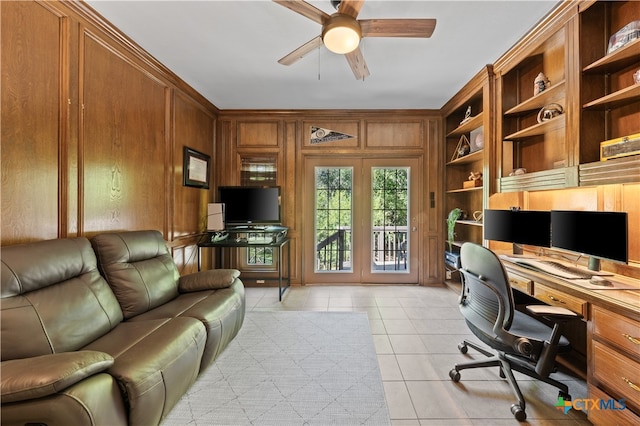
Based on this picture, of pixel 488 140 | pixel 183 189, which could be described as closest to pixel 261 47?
pixel 183 189

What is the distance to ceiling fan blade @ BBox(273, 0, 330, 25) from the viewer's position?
163 centimetres

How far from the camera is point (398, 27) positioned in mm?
1834

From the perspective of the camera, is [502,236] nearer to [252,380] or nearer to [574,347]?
[574,347]

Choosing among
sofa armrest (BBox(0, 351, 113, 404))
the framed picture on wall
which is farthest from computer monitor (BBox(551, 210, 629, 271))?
the framed picture on wall

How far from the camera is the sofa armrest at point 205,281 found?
2531 millimetres

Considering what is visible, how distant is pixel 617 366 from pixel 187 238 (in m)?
4.03

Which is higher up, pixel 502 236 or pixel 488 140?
pixel 488 140

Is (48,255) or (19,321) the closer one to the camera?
(19,321)

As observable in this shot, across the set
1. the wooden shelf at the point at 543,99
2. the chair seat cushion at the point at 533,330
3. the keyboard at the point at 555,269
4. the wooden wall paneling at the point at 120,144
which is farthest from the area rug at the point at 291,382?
the wooden shelf at the point at 543,99

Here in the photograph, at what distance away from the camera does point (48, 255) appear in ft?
5.20

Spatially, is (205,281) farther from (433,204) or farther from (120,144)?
(433,204)

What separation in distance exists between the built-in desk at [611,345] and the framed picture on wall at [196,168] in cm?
393

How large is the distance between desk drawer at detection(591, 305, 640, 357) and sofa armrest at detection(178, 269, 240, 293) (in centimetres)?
269

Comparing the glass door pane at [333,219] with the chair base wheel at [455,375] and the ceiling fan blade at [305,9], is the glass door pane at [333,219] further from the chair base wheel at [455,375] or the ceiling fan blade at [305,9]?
the ceiling fan blade at [305,9]
